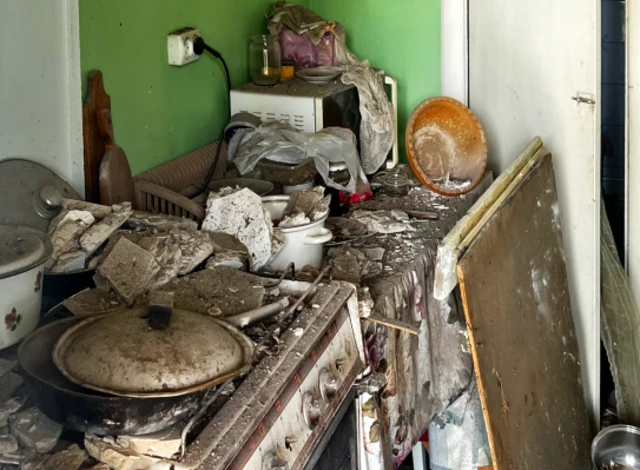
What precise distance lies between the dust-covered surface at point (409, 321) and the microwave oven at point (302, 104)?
26 centimetres

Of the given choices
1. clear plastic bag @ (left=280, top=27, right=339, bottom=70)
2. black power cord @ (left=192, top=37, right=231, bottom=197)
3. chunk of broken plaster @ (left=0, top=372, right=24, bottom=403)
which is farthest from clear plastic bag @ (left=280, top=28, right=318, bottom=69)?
chunk of broken plaster @ (left=0, top=372, right=24, bottom=403)

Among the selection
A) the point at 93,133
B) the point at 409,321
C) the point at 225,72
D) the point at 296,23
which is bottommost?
the point at 409,321

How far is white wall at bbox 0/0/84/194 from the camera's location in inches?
66.6

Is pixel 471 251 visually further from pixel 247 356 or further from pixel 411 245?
pixel 247 356

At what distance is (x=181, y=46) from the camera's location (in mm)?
2242

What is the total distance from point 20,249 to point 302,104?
1171 mm

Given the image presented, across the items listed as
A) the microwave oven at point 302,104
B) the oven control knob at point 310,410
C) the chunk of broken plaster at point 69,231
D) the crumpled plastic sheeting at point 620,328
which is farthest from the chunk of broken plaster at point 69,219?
the crumpled plastic sheeting at point 620,328

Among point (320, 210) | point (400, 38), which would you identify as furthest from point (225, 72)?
point (320, 210)

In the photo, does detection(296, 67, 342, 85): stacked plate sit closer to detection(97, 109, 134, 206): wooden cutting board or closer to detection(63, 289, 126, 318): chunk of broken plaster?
detection(97, 109, 134, 206): wooden cutting board

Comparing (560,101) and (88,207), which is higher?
(560,101)

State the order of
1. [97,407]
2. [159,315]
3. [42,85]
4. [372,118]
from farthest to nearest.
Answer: [372,118] → [42,85] → [159,315] → [97,407]

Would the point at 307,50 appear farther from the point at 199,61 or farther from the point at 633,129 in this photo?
the point at 633,129

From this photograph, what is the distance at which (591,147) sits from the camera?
2.51m

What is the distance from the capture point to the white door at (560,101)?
2490 mm
